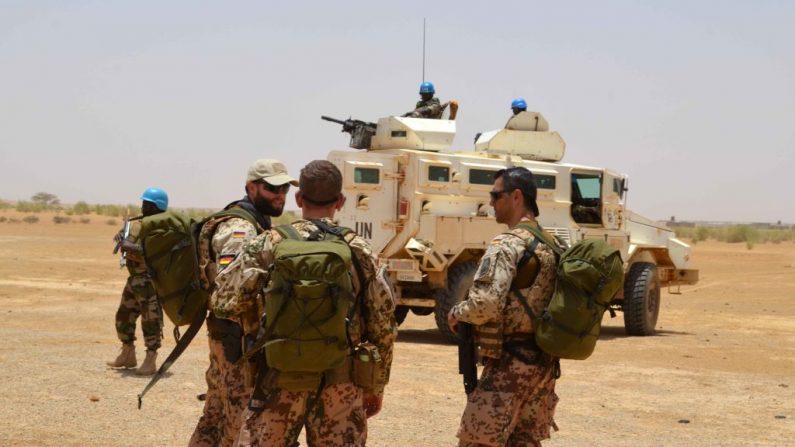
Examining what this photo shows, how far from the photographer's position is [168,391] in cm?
870

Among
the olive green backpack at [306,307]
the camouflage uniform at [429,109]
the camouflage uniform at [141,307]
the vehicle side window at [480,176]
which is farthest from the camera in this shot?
the camouflage uniform at [429,109]

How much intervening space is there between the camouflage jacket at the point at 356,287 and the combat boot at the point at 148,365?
5167 mm

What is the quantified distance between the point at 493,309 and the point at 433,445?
105 inches

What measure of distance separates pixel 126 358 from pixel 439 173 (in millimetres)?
4719

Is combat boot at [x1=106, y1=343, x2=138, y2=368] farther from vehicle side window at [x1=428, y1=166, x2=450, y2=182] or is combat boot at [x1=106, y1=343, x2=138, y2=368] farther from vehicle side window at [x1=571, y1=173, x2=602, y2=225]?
vehicle side window at [x1=571, y1=173, x2=602, y2=225]

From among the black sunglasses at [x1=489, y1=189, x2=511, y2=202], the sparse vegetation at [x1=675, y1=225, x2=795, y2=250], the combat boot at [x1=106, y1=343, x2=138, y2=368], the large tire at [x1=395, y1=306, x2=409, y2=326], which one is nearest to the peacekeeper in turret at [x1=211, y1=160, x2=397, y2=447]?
the black sunglasses at [x1=489, y1=189, x2=511, y2=202]

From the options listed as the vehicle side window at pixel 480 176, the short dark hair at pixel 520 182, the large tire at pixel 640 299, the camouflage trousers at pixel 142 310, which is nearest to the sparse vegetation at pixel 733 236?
the large tire at pixel 640 299

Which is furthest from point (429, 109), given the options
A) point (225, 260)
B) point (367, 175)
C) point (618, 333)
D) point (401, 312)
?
point (225, 260)

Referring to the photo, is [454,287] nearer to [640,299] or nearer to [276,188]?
[640,299]

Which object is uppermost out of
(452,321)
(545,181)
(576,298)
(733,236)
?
(545,181)

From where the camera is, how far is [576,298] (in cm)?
471

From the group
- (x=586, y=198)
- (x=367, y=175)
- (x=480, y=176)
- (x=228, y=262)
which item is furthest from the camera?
(x=586, y=198)

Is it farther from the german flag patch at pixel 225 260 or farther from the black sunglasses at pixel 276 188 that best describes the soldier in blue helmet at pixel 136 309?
the german flag patch at pixel 225 260

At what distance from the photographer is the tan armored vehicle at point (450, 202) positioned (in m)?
12.6
